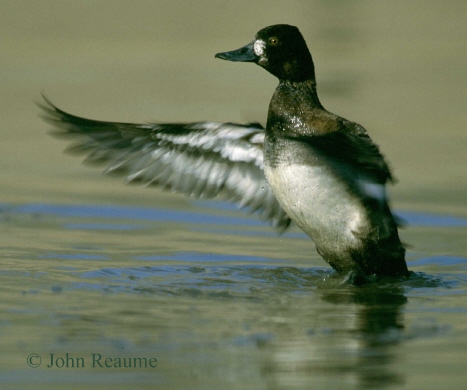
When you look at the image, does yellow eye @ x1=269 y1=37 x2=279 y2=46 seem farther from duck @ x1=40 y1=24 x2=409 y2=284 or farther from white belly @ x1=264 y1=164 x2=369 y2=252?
white belly @ x1=264 y1=164 x2=369 y2=252

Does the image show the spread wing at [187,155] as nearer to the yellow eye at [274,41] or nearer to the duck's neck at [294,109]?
the duck's neck at [294,109]

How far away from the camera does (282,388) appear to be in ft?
14.9

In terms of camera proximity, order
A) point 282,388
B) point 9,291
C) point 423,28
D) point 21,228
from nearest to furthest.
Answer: point 282,388, point 9,291, point 21,228, point 423,28

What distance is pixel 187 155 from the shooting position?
290 inches

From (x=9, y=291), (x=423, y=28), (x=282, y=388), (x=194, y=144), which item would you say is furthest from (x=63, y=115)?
(x=423, y=28)

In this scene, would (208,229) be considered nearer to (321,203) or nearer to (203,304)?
(321,203)

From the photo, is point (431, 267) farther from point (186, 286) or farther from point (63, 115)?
point (63, 115)

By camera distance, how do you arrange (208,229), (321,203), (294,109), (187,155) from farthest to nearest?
1. (208,229)
2. (187,155)
3. (294,109)
4. (321,203)

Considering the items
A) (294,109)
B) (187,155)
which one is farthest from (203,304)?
(187,155)

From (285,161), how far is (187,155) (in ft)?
3.34

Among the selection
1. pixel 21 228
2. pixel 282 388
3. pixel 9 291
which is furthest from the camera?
pixel 21 228

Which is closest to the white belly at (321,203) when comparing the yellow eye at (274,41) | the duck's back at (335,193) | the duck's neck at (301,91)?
the duck's back at (335,193)

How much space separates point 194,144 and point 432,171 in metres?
2.71

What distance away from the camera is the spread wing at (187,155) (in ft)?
23.1
